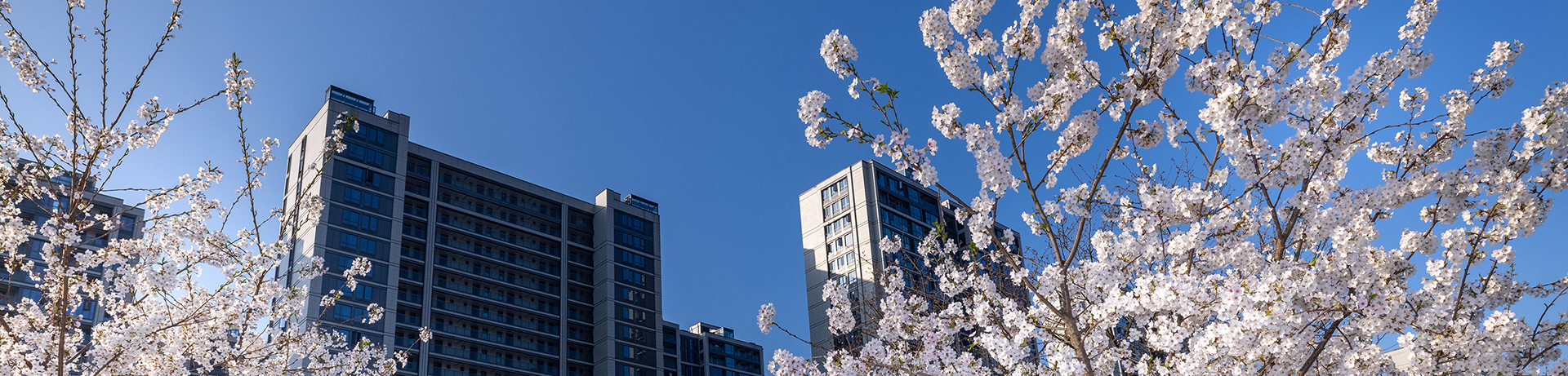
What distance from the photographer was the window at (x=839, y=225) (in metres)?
59.2

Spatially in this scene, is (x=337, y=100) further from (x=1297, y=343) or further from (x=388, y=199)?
(x=1297, y=343)

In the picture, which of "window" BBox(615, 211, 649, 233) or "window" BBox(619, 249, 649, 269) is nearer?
"window" BBox(619, 249, 649, 269)

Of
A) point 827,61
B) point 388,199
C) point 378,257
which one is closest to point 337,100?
point 388,199

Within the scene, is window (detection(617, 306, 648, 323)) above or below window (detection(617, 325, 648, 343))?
above

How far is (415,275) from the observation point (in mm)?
54469

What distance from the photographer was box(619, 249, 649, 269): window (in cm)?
6644

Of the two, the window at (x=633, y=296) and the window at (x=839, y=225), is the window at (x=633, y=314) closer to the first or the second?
the window at (x=633, y=296)

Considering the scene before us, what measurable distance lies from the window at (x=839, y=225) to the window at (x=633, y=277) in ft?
46.9

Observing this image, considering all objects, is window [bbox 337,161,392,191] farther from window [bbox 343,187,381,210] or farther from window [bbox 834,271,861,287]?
window [bbox 834,271,861,287]

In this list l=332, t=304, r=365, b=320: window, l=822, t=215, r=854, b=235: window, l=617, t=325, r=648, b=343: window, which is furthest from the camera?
l=617, t=325, r=648, b=343: window

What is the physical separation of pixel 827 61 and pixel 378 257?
49.4m

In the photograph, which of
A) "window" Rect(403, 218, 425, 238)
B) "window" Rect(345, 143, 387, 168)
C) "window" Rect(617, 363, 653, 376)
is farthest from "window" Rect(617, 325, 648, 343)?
"window" Rect(345, 143, 387, 168)

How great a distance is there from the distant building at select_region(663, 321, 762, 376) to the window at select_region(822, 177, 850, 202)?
27272 mm

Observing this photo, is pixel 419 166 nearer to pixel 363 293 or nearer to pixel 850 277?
pixel 363 293
